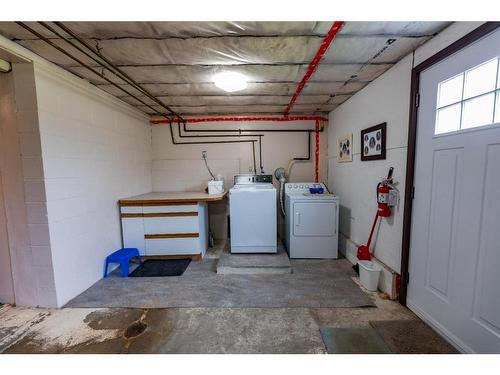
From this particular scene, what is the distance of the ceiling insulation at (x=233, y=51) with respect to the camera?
147 cm

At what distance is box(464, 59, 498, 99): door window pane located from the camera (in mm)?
1277

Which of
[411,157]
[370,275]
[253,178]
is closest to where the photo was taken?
[411,157]

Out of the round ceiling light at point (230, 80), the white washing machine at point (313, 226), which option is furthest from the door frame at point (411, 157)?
the round ceiling light at point (230, 80)

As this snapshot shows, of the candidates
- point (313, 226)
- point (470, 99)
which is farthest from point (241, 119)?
point (470, 99)

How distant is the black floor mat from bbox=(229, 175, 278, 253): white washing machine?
0.76 m

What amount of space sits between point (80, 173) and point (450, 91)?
138 inches

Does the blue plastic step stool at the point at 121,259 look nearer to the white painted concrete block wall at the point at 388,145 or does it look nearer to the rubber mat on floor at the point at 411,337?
the rubber mat on floor at the point at 411,337

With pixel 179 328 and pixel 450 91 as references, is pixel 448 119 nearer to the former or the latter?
pixel 450 91

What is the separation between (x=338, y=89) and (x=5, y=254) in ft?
13.5

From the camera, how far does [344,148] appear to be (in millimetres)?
3207

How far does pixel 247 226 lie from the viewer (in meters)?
2.97

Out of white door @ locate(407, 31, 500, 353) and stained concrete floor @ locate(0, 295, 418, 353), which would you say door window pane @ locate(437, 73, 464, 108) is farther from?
stained concrete floor @ locate(0, 295, 418, 353)

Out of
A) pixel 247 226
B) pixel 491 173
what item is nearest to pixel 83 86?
pixel 247 226

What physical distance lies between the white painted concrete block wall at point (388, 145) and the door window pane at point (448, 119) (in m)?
0.32
